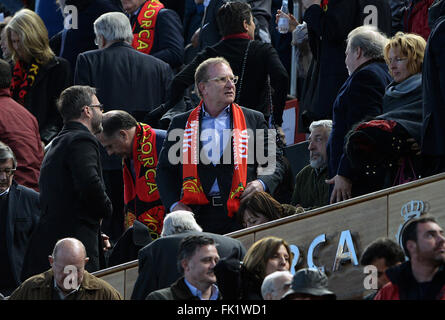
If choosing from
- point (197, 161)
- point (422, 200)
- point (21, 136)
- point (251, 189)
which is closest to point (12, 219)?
point (21, 136)

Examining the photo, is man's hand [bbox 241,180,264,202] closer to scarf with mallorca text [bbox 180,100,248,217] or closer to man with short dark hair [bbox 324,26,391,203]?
scarf with mallorca text [bbox 180,100,248,217]

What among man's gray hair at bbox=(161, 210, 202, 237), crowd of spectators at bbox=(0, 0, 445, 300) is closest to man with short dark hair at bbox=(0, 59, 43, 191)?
crowd of spectators at bbox=(0, 0, 445, 300)

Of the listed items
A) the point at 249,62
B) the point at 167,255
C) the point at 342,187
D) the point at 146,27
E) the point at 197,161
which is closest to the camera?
the point at 167,255

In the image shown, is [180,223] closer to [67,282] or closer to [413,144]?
[67,282]

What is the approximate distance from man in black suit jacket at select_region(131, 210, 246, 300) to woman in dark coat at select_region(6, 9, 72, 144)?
3.73m

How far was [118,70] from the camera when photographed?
12.5 m

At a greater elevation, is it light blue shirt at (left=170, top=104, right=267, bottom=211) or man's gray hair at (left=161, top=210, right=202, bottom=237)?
light blue shirt at (left=170, top=104, right=267, bottom=211)

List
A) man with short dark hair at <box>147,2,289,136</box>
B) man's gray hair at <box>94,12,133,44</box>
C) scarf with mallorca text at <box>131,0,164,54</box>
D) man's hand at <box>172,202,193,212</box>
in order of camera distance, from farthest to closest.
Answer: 1. scarf with mallorca text at <box>131,0,164,54</box>
2. man's gray hair at <box>94,12,133,44</box>
3. man with short dark hair at <box>147,2,289,136</box>
4. man's hand at <box>172,202,193,212</box>

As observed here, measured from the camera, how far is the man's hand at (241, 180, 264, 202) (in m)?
9.97

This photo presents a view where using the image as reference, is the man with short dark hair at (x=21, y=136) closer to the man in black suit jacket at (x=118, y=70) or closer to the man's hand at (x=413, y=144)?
the man in black suit jacket at (x=118, y=70)

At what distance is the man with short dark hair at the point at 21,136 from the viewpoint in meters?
11.5

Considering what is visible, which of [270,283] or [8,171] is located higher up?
[8,171]

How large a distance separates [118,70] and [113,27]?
1.26ft

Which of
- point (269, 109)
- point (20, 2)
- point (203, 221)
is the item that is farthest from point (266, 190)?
point (20, 2)
